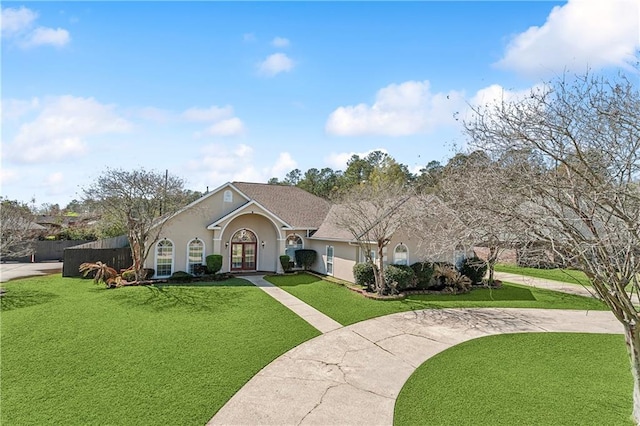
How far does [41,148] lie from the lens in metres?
16.3

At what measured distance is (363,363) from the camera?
853cm

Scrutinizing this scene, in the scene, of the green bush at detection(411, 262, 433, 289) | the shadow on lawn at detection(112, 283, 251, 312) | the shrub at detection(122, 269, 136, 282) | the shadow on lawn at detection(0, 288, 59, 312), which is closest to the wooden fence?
the shrub at detection(122, 269, 136, 282)

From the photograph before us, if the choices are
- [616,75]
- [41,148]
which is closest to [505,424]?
[616,75]

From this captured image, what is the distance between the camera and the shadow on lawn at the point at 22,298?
519 inches

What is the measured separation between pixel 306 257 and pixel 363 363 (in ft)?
48.7

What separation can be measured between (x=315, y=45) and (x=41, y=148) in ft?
45.8

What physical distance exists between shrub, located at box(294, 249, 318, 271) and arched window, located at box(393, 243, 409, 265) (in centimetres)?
660

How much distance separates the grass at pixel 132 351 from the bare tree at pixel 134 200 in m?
3.58

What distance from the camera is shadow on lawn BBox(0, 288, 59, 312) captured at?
43.2ft

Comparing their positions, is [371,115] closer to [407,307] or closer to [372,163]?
[407,307]

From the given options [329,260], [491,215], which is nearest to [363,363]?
[491,215]

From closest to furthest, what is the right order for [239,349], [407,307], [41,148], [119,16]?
[239,349]
[119,16]
[407,307]
[41,148]

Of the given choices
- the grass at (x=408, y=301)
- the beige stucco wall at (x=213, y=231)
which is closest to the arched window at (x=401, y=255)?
the grass at (x=408, y=301)

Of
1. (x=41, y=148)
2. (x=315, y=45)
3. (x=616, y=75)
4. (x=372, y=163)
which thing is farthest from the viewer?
(x=372, y=163)
